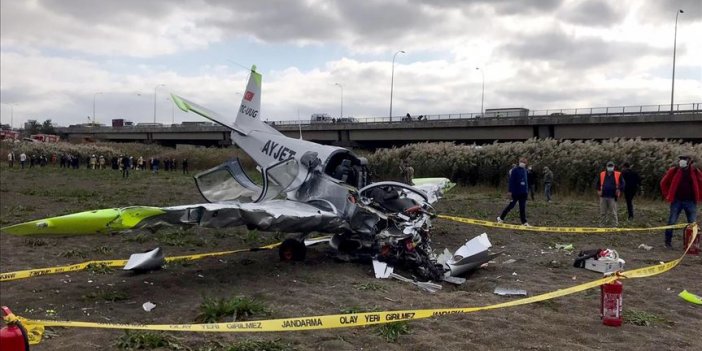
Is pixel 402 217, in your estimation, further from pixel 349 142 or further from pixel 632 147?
pixel 349 142

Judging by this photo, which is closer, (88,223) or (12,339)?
(12,339)

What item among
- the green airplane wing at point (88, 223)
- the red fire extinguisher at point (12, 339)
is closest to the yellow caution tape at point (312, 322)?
the green airplane wing at point (88, 223)

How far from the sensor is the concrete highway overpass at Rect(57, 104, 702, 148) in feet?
109

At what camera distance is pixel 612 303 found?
5.90 metres

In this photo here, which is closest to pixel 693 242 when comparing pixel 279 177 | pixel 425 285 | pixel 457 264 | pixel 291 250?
pixel 457 264

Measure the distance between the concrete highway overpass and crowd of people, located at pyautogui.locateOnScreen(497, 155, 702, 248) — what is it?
778 cm

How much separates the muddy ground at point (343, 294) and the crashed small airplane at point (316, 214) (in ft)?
1.54

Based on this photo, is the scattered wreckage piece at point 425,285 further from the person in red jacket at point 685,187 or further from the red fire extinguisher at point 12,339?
the person in red jacket at point 685,187

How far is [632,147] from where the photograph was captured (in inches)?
962

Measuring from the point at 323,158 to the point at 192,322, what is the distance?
5.19 metres

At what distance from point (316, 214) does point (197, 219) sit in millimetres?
2156

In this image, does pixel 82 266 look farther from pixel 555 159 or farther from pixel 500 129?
pixel 500 129

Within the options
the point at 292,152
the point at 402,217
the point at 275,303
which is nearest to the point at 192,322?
the point at 275,303

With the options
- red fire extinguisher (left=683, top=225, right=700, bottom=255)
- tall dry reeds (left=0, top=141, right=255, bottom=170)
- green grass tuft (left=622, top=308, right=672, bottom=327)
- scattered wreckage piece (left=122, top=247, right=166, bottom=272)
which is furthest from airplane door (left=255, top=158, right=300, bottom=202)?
tall dry reeds (left=0, top=141, right=255, bottom=170)
